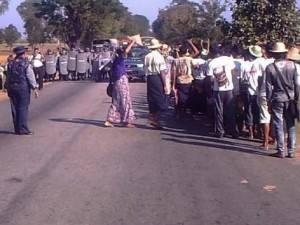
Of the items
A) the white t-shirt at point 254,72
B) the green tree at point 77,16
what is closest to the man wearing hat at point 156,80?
the white t-shirt at point 254,72

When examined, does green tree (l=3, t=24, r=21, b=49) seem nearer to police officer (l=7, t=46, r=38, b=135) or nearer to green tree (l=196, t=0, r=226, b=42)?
green tree (l=196, t=0, r=226, b=42)

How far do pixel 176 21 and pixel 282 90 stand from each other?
4287 centimetres

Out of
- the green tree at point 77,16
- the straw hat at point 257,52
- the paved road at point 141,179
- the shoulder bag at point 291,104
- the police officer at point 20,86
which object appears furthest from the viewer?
the green tree at point 77,16

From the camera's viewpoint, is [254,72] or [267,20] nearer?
[254,72]

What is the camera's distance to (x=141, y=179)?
891 cm

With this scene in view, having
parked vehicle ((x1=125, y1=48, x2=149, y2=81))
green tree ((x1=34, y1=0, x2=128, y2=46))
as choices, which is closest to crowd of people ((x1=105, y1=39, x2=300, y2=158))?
parked vehicle ((x1=125, y1=48, x2=149, y2=81))

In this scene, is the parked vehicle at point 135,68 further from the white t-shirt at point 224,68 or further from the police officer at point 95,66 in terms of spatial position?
the white t-shirt at point 224,68

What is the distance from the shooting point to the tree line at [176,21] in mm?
16234

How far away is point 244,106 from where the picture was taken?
41.9 ft

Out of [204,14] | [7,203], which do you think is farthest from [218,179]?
[204,14]

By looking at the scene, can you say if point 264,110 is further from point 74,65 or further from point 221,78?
point 74,65

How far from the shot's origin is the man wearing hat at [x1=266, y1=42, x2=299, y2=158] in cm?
1042

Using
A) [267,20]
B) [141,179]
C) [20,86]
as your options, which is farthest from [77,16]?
[141,179]

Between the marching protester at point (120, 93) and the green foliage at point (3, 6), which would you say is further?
the green foliage at point (3, 6)
